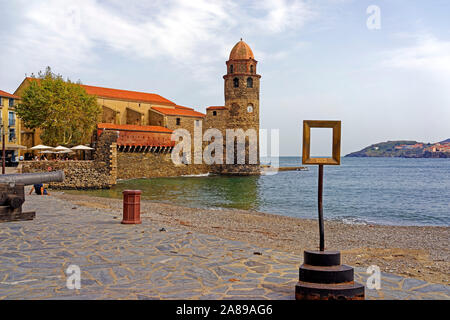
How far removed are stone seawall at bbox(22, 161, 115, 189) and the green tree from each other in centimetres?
691

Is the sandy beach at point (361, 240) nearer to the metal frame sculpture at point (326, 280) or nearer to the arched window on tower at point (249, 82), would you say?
the metal frame sculpture at point (326, 280)

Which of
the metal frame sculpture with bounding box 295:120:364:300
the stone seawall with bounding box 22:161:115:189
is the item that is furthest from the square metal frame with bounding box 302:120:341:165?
the stone seawall with bounding box 22:161:115:189

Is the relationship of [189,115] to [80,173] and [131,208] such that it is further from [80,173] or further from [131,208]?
[131,208]

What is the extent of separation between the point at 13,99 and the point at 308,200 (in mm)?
34131

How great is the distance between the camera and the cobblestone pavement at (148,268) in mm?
3943

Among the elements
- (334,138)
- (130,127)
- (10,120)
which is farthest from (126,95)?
(334,138)

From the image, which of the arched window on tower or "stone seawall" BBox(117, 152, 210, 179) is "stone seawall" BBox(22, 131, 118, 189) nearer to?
"stone seawall" BBox(117, 152, 210, 179)

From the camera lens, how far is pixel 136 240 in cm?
662

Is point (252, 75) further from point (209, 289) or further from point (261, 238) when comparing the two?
point (209, 289)

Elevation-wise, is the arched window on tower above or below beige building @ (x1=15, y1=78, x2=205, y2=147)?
above

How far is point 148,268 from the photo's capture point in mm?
4859

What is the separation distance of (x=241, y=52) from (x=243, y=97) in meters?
6.13

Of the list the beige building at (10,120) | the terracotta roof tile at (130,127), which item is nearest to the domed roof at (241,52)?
the terracotta roof tile at (130,127)

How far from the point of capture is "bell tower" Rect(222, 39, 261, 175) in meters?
50.3
